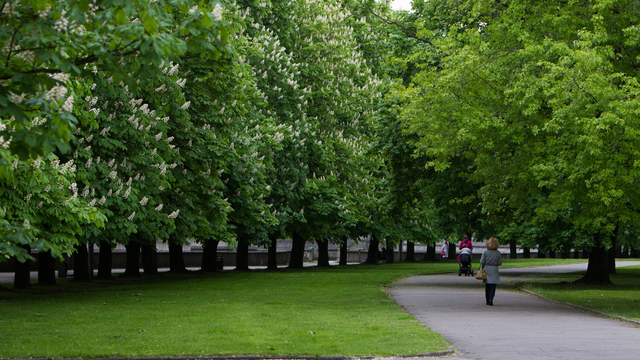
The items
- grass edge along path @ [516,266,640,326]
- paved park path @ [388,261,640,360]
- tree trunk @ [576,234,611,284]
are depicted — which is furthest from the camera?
tree trunk @ [576,234,611,284]

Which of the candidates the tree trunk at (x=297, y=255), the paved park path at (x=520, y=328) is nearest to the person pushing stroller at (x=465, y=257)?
the tree trunk at (x=297, y=255)

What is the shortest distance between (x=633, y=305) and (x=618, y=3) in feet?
24.3

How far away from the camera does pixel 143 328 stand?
12.5 metres

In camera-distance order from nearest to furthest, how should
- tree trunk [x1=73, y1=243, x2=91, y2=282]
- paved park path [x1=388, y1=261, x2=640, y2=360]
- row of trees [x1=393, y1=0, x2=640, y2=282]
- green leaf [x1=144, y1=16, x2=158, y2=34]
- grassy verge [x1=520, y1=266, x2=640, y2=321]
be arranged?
green leaf [x1=144, y1=16, x2=158, y2=34] < paved park path [x1=388, y1=261, x2=640, y2=360] < row of trees [x1=393, y1=0, x2=640, y2=282] < grassy verge [x1=520, y1=266, x2=640, y2=321] < tree trunk [x1=73, y1=243, x2=91, y2=282]

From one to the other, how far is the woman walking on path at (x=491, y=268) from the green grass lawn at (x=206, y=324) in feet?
7.84

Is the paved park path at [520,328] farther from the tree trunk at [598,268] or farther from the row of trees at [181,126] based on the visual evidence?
the tree trunk at [598,268]

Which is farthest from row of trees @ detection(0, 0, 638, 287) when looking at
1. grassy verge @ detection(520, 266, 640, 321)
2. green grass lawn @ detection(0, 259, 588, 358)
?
grassy verge @ detection(520, 266, 640, 321)

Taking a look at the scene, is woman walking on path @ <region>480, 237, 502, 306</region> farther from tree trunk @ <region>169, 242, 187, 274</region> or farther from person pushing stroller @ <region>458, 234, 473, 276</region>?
tree trunk @ <region>169, 242, 187, 274</region>

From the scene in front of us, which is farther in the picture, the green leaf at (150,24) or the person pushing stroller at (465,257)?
the person pushing stroller at (465,257)

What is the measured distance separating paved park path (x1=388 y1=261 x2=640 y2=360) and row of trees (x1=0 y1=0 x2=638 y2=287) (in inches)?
93.2

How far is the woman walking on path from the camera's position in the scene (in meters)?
18.3

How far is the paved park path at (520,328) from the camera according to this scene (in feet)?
34.3

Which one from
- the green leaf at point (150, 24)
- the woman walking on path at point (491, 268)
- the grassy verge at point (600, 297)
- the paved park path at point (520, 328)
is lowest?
the grassy verge at point (600, 297)

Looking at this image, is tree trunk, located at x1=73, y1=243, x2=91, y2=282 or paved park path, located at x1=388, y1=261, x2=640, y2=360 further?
tree trunk, located at x1=73, y1=243, x2=91, y2=282
